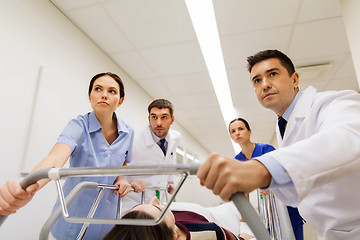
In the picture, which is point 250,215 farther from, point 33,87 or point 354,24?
point 354,24

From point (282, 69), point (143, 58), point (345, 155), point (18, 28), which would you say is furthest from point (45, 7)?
point (345, 155)

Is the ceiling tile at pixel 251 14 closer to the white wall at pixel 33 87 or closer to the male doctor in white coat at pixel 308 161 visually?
the male doctor in white coat at pixel 308 161

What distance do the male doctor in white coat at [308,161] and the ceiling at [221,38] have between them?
1052mm

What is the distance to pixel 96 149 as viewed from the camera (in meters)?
1.31

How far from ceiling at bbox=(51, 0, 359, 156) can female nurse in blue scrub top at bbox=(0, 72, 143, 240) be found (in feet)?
3.37

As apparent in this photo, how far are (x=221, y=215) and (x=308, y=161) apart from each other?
282cm

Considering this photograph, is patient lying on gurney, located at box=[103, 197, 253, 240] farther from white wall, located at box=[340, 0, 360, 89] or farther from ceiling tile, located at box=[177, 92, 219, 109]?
ceiling tile, located at box=[177, 92, 219, 109]

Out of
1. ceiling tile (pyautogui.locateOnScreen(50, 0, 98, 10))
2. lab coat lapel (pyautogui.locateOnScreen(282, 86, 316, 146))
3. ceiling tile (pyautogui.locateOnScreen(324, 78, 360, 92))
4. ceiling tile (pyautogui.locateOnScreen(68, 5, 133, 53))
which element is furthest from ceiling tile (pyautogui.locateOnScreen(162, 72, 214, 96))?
lab coat lapel (pyautogui.locateOnScreen(282, 86, 316, 146))

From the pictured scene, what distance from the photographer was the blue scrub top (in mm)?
1163

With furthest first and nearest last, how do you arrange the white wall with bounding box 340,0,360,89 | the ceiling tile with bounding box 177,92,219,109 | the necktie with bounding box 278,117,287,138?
the ceiling tile with bounding box 177,92,219,109 → the white wall with bounding box 340,0,360,89 → the necktie with bounding box 278,117,287,138

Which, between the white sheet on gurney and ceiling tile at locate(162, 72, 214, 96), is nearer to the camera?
the white sheet on gurney

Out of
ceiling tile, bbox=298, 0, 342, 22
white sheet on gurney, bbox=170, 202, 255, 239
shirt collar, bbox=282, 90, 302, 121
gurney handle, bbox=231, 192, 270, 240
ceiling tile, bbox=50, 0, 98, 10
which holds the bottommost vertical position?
white sheet on gurney, bbox=170, 202, 255, 239

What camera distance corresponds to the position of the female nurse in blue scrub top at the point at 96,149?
1126mm

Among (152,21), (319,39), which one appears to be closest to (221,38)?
(152,21)
